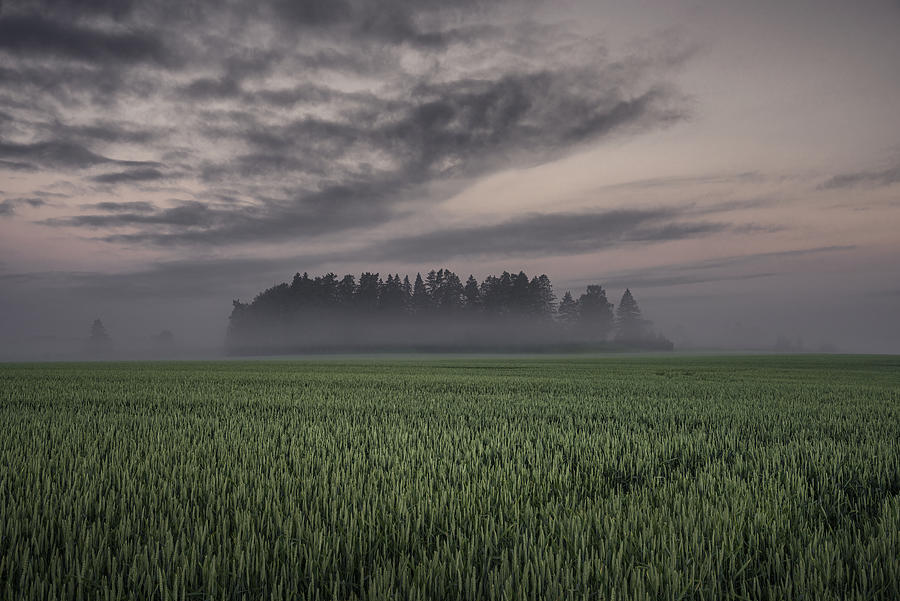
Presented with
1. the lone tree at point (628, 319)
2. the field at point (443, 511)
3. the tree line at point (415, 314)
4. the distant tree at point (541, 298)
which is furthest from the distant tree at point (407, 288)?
the field at point (443, 511)

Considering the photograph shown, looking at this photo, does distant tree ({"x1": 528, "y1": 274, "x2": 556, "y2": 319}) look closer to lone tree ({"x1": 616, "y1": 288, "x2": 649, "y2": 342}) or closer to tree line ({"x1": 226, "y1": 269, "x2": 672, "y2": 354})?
tree line ({"x1": 226, "y1": 269, "x2": 672, "y2": 354})

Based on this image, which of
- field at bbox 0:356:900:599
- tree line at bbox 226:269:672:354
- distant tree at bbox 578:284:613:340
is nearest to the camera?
field at bbox 0:356:900:599

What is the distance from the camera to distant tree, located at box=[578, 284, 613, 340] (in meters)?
138

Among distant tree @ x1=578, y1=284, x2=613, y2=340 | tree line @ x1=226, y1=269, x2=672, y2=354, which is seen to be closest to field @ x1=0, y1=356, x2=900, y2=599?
tree line @ x1=226, y1=269, x2=672, y2=354

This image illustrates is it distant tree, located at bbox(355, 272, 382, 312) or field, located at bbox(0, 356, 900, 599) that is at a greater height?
distant tree, located at bbox(355, 272, 382, 312)

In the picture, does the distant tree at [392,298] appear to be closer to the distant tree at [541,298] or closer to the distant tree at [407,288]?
the distant tree at [407,288]

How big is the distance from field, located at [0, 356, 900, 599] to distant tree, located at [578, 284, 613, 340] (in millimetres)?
133462

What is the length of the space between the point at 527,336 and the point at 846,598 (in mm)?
121144

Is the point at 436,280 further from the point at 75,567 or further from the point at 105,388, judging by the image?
the point at 75,567

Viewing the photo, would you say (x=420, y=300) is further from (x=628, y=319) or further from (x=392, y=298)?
(x=628, y=319)

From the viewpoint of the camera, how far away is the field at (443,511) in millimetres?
2490

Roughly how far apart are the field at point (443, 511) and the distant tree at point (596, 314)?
438 feet

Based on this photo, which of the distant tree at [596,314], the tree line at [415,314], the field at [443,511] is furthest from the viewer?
the distant tree at [596,314]

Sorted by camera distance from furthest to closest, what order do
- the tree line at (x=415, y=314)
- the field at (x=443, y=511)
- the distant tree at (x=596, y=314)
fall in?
the distant tree at (x=596, y=314)
the tree line at (x=415, y=314)
the field at (x=443, y=511)
